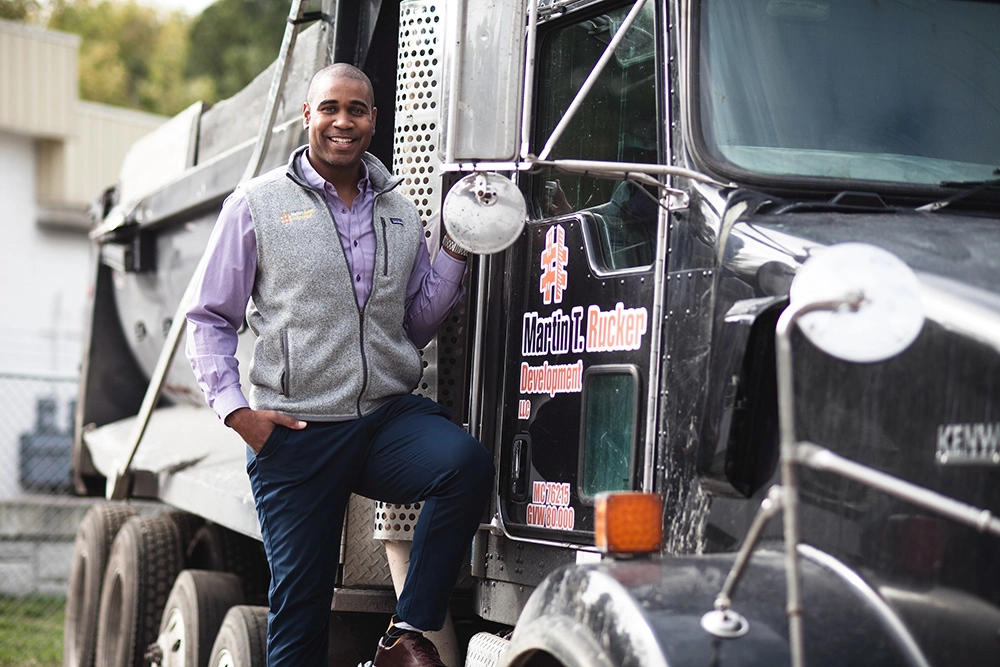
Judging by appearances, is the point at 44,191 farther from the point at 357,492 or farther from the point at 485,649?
the point at 485,649

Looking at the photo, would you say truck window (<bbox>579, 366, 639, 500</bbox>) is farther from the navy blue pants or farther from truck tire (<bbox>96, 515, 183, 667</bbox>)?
truck tire (<bbox>96, 515, 183, 667</bbox>)

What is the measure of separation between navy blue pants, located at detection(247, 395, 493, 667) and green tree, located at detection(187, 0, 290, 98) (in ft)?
90.4

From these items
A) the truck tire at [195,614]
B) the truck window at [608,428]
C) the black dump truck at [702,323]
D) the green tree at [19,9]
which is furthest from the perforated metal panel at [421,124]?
the green tree at [19,9]

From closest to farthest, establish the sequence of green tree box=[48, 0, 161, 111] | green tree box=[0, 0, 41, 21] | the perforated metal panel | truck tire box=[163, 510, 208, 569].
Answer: the perforated metal panel < truck tire box=[163, 510, 208, 569] < green tree box=[0, 0, 41, 21] < green tree box=[48, 0, 161, 111]

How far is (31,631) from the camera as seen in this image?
10062mm

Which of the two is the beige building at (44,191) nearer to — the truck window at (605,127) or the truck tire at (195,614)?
the truck tire at (195,614)

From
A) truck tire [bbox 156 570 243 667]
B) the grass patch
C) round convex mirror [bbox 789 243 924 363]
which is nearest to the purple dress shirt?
round convex mirror [bbox 789 243 924 363]

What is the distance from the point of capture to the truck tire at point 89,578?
7.47 m

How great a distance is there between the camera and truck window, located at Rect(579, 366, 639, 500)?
358 centimetres

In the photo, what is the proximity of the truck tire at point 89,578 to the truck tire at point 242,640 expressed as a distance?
2.32 meters

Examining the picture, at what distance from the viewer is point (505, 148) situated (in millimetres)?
3293

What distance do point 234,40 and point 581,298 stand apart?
108 ft

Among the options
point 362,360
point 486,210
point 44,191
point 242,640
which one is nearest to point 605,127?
point 486,210

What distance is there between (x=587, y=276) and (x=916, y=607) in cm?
148
